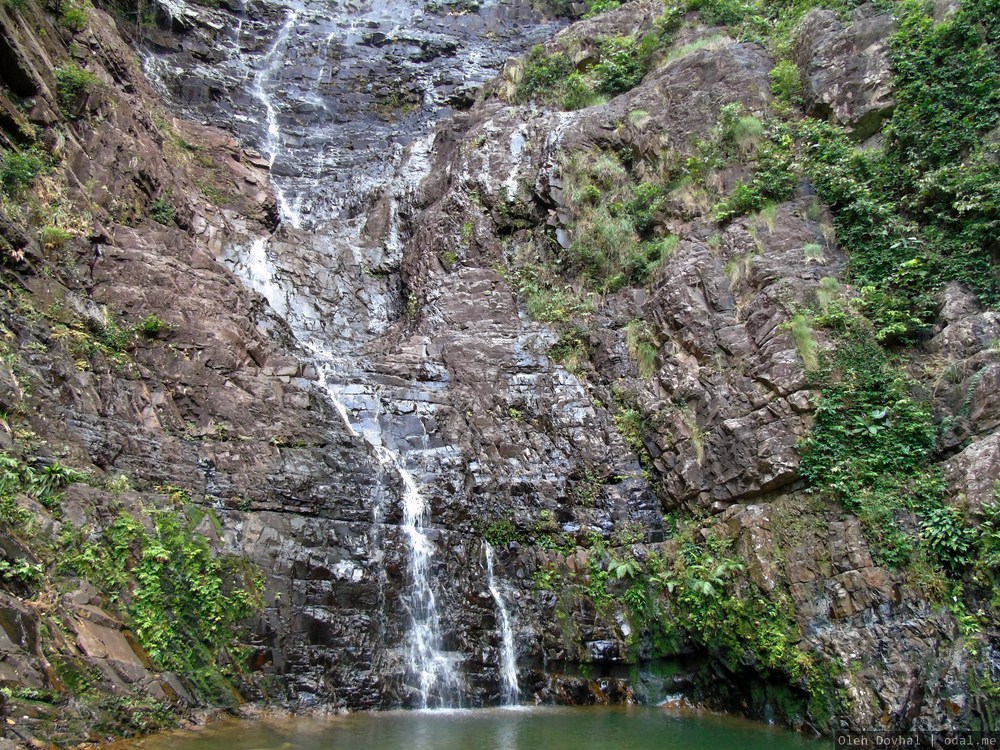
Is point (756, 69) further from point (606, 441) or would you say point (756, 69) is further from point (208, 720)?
point (208, 720)

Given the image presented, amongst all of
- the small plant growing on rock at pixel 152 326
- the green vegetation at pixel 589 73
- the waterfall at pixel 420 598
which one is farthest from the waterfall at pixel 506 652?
the green vegetation at pixel 589 73

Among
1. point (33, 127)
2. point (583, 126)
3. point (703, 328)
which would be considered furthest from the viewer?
point (583, 126)

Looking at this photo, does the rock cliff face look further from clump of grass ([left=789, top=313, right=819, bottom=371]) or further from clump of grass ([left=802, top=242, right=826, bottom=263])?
clump of grass ([left=802, top=242, right=826, bottom=263])

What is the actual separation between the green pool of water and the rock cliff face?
62 centimetres

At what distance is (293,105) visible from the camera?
2623 cm

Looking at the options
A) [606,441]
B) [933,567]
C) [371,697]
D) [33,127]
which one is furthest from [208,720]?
[33,127]

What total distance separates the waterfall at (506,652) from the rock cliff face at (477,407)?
5.8 inches

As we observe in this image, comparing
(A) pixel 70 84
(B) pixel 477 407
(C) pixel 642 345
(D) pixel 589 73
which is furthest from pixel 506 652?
(D) pixel 589 73

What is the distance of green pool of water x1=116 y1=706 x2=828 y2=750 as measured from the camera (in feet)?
28.1

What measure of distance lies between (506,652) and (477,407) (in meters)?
5.34

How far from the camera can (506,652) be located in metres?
12.0

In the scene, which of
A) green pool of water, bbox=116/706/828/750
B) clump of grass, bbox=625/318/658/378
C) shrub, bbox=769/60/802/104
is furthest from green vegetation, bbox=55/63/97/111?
shrub, bbox=769/60/802/104

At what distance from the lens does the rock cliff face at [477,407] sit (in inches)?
392

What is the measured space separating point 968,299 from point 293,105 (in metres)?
23.9
